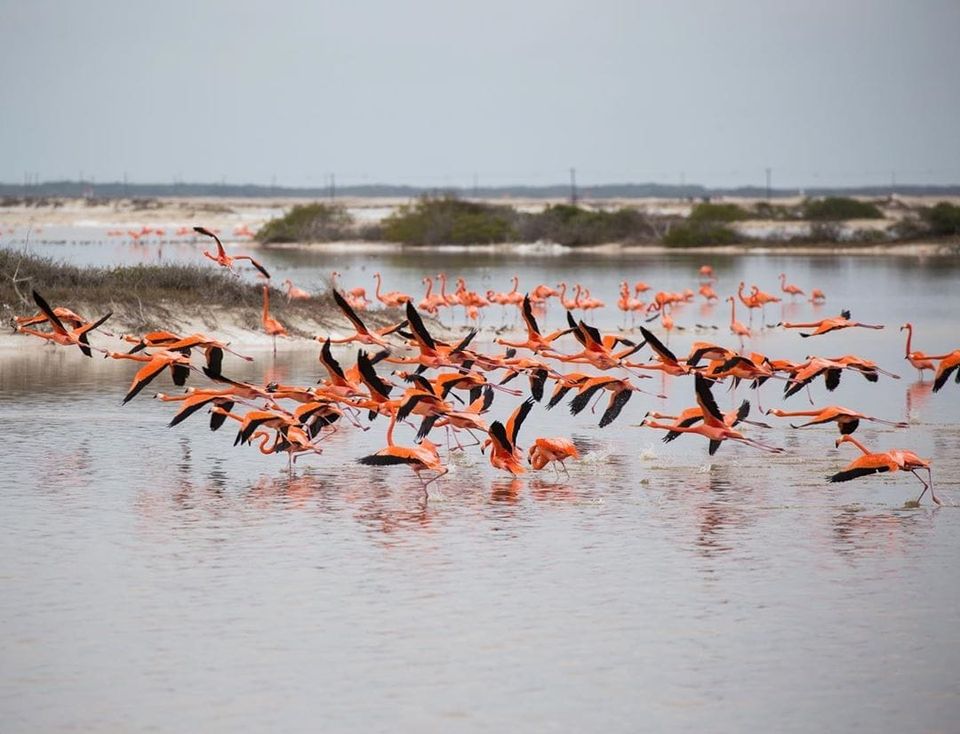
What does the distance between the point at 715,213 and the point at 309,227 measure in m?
21.0

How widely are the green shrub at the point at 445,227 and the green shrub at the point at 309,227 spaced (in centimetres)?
249

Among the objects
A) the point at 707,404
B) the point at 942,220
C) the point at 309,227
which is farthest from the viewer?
the point at 309,227

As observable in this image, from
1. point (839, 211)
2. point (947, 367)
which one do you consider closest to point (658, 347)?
point (947, 367)

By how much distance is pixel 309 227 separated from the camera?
2640 inches

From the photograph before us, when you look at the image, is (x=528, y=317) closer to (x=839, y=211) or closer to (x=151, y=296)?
(x=151, y=296)

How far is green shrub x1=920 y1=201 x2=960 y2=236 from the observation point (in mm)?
63062

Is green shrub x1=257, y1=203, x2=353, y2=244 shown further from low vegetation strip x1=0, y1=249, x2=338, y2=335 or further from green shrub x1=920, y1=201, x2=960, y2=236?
low vegetation strip x1=0, y1=249, x2=338, y2=335

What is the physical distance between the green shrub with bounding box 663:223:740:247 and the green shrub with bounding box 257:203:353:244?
1519cm

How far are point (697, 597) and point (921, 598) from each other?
1.28 m

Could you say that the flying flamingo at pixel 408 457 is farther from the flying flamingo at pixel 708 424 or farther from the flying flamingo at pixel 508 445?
the flying flamingo at pixel 708 424

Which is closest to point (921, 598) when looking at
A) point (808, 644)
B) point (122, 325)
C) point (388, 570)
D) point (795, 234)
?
point (808, 644)

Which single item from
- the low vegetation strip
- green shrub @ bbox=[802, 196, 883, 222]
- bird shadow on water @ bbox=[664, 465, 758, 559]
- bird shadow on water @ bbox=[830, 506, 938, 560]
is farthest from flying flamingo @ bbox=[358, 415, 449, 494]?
green shrub @ bbox=[802, 196, 883, 222]

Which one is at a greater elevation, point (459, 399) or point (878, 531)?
point (459, 399)

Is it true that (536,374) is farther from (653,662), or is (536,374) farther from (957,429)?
(653,662)
